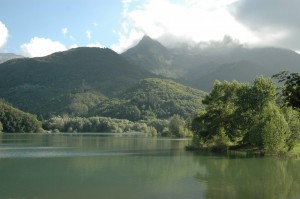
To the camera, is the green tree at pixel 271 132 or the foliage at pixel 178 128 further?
the foliage at pixel 178 128

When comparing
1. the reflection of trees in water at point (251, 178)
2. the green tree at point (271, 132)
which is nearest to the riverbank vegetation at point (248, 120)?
the green tree at point (271, 132)

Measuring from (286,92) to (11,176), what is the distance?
35407 millimetres

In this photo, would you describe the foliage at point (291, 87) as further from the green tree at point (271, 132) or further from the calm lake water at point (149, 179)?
the green tree at point (271, 132)

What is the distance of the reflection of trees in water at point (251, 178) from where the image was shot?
35.1m

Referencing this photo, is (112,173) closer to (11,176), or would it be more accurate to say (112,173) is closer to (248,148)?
(11,176)

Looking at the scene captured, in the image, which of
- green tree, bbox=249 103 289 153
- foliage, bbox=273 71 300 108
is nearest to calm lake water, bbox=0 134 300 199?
green tree, bbox=249 103 289 153

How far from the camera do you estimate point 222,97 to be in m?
88.3

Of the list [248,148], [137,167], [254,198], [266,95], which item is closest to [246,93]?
[266,95]

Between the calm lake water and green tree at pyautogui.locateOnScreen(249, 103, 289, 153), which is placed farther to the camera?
green tree at pyautogui.locateOnScreen(249, 103, 289, 153)

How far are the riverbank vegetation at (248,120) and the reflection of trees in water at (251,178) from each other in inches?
222

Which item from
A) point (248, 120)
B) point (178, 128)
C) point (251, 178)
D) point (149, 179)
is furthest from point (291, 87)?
point (178, 128)

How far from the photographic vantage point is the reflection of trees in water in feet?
115

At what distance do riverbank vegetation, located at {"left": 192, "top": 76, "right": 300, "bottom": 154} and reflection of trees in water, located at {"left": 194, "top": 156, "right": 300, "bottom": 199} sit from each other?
222 inches

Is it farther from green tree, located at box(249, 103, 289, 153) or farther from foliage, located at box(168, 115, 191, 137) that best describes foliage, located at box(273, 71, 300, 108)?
foliage, located at box(168, 115, 191, 137)
